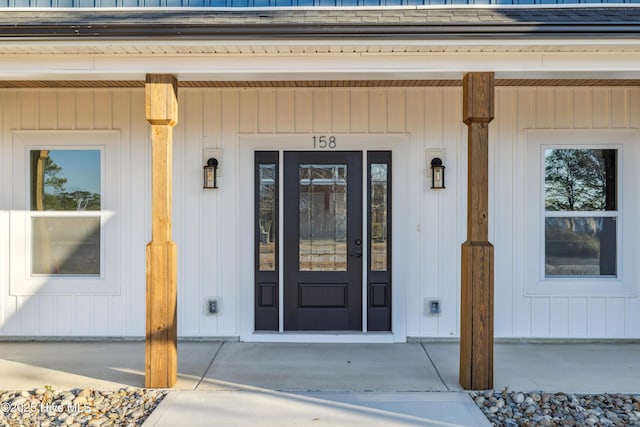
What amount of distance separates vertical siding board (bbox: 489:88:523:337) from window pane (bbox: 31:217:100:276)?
14.2 feet

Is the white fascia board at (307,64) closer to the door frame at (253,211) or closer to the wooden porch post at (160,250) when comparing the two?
the wooden porch post at (160,250)

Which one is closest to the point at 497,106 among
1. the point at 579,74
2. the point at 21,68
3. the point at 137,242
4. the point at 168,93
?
the point at 579,74

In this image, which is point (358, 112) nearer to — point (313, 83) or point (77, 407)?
point (313, 83)

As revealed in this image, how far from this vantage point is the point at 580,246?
538cm

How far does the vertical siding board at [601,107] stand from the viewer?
5.28 meters

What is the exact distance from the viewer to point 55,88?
532 cm

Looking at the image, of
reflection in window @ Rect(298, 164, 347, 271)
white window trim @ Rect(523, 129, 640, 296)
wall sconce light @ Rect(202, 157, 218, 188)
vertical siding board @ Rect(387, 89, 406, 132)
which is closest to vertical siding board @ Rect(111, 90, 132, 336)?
wall sconce light @ Rect(202, 157, 218, 188)

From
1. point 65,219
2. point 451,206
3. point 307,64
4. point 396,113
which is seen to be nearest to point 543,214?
point 451,206

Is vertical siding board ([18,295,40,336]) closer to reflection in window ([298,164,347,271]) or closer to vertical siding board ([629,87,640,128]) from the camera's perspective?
reflection in window ([298,164,347,271])

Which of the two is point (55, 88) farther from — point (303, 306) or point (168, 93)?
point (303, 306)

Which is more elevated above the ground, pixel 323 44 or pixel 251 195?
pixel 323 44

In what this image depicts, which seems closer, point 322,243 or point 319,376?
point 319,376

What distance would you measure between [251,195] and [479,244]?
2518mm

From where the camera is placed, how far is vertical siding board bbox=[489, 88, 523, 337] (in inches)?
209
